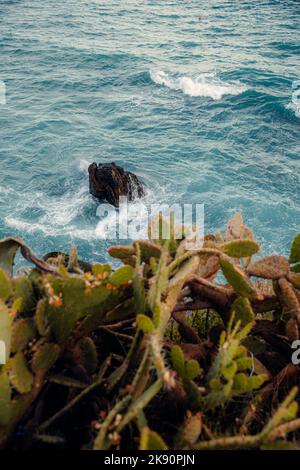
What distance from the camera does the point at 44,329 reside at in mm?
1919

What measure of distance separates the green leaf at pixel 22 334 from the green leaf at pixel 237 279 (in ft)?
3.05

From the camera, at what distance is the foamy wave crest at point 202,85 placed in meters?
18.6

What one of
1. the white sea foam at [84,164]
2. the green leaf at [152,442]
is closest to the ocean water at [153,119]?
the white sea foam at [84,164]

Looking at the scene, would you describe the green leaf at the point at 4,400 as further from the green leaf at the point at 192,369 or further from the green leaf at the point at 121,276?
the green leaf at the point at 192,369

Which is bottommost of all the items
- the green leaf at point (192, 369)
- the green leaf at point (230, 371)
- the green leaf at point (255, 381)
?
the green leaf at point (192, 369)

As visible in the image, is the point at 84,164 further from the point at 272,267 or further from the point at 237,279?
the point at 237,279

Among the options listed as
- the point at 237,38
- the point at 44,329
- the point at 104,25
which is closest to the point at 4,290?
the point at 44,329

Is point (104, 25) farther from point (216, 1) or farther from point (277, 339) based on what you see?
point (277, 339)

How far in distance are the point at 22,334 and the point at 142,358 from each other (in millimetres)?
491

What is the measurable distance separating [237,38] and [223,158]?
14737 mm

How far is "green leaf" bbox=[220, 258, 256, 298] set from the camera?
2.26 meters

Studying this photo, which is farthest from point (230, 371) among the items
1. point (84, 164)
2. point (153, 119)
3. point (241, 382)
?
point (153, 119)

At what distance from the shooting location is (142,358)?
196 centimetres

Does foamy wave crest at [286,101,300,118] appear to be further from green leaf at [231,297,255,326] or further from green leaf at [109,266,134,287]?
green leaf at [109,266,134,287]
